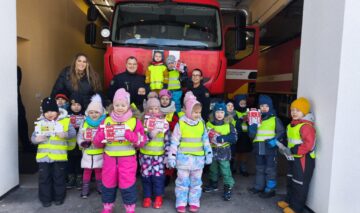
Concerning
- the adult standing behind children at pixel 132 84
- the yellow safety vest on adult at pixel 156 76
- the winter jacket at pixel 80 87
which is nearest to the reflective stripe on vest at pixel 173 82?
the yellow safety vest on adult at pixel 156 76

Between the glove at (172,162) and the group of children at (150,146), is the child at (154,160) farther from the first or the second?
the glove at (172,162)

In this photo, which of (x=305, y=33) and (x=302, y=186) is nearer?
(x=302, y=186)

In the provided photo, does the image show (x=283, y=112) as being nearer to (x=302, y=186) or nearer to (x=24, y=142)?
(x=302, y=186)

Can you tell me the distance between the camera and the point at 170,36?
5.55 meters

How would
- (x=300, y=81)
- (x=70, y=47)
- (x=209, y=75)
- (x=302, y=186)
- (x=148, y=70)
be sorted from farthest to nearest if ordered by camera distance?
(x=70, y=47) < (x=209, y=75) < (x=148, y=70) < (x=300, y=81) < (x=302, y=186)

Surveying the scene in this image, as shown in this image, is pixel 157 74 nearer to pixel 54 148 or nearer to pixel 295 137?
pixel 54 148

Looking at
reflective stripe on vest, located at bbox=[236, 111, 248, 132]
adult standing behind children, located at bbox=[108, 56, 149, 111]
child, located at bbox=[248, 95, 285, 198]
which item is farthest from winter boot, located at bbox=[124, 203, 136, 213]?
reflective stripe on vest, located at bbox=[236, 111, 248, 132]

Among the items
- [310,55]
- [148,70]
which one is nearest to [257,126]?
[310,55]

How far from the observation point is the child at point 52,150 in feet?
12.6

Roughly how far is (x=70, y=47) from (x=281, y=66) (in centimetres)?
612

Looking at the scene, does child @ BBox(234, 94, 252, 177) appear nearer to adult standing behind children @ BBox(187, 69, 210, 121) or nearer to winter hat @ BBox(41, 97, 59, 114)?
adult standing behind children @ BBox(187, 69, 210, 121)

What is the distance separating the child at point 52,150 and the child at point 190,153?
128 centimetres

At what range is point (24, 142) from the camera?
5.89 meters

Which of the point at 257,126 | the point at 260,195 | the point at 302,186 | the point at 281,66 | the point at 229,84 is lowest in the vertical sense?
the point at 260,195
